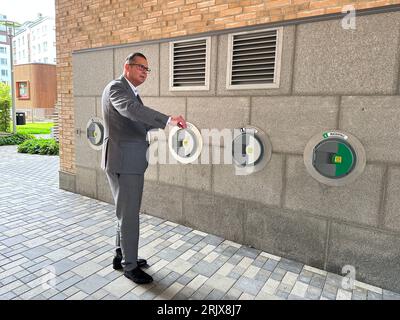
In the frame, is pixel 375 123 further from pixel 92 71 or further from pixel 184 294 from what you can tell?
pixel 92 71

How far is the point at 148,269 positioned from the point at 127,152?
1.32 metres

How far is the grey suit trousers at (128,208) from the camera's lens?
9.29 feet

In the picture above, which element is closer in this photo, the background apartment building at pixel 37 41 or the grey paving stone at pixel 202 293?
the grey paving stone at pixel 202 293

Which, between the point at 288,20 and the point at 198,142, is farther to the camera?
the point at 198,142

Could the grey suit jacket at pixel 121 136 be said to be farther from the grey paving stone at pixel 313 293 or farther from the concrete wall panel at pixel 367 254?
the concrete wall panel at pixel 367 254

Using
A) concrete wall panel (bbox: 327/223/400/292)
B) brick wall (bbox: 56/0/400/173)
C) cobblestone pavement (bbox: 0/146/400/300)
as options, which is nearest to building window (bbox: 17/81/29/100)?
brick wall (bbox: 56/0/400/173)

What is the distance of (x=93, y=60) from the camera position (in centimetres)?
519

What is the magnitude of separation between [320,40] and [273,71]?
0.56 metres

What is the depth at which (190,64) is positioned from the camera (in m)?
3.99

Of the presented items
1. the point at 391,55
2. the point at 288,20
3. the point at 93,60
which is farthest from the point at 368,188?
the point at 93,60

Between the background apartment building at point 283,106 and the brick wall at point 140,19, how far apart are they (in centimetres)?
2

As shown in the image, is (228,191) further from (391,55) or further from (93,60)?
(93,60)

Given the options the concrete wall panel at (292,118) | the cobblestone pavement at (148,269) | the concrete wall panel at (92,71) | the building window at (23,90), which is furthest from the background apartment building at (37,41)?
the concrete wall panel at (292,118)
